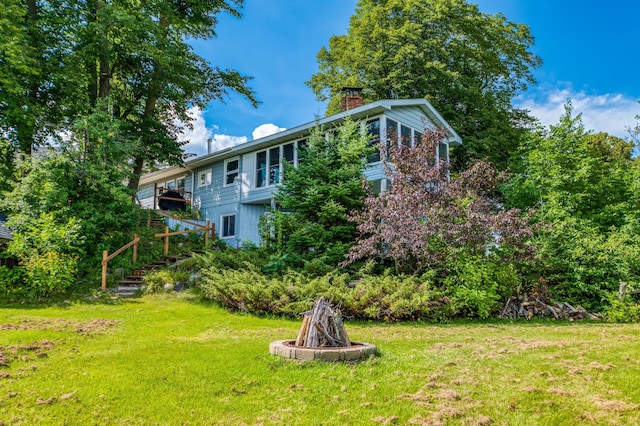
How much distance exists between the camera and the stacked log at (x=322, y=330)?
541cm

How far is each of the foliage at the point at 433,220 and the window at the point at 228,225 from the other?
9.72 m

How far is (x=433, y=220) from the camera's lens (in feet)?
33.1

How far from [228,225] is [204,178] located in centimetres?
339

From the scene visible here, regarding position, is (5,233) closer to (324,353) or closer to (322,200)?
(322,200)

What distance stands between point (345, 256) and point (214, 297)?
11.0 feet

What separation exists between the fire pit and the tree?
16531mm

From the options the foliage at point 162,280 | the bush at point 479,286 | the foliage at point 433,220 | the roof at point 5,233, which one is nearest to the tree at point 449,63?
the foliage at point 433,220

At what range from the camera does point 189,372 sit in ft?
15.6

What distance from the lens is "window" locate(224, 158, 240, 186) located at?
20.0 m

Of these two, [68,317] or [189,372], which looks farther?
[68,317]

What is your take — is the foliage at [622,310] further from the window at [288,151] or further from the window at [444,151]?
the window at [288,151]

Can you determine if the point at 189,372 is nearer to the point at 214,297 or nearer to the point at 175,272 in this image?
the point at 214,297

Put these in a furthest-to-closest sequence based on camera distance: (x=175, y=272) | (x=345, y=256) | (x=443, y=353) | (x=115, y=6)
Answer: (x=115, y=6)
(x=175, y=272)
(x=345, y=256)
(x=443, y=353)

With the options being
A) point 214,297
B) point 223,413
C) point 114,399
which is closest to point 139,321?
point 214,297
